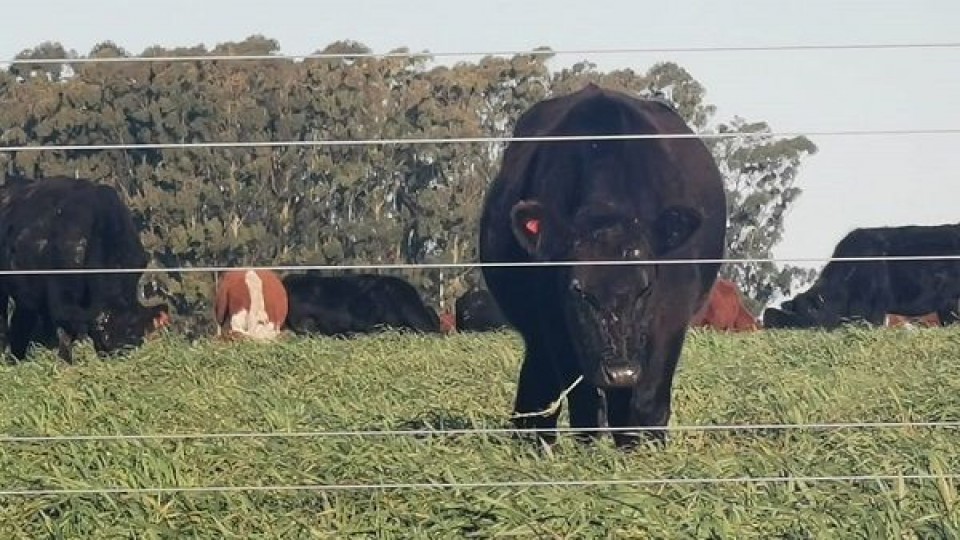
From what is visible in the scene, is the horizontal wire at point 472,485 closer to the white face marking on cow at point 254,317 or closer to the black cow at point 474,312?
the white face marking on cow at point 254,317

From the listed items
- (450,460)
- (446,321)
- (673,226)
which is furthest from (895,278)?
(450,460)

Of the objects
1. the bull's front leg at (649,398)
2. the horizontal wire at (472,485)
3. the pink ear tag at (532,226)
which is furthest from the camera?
the pink ear tag at (532,226)

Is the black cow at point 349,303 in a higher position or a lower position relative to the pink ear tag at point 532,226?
lower

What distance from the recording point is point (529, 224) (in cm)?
704

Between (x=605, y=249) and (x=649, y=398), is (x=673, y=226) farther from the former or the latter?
(x=649, y=398)

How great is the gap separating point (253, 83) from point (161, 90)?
32 centimetres

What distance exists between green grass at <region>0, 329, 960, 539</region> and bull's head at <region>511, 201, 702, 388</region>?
0.44 metres

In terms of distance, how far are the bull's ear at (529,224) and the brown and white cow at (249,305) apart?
48.2ft

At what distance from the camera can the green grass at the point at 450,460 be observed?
15.6ft

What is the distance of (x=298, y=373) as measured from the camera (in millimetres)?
9062

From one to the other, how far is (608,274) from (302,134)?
1200 mm

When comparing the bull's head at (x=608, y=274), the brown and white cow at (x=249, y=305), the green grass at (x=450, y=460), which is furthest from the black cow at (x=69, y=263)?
the bull's head at (x=608, y=274)

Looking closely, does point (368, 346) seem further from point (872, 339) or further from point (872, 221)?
point (872, 221)

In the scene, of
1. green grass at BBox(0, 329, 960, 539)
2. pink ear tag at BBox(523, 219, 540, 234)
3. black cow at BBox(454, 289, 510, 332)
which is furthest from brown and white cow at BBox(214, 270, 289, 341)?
pink ear tag at BBox(523, 219, 540, 234)
